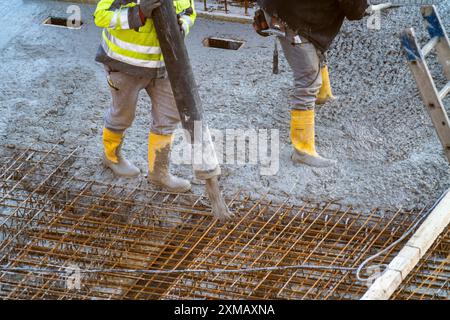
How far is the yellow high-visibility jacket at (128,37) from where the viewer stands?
19.4ft

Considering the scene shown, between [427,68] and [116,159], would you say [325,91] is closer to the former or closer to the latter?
[427,68]

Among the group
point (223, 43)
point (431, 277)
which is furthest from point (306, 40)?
point (223, 43)

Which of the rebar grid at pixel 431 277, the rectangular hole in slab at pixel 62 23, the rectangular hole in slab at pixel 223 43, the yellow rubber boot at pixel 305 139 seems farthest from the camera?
the rectangular hole in slab at pixel 62 23

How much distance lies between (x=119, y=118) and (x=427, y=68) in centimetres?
207

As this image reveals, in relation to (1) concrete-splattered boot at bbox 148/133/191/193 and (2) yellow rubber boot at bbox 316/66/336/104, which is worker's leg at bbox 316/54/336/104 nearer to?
(2) yellow rubber boot at bbox 316/66/336/104

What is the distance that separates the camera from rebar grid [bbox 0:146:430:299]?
5793 mm

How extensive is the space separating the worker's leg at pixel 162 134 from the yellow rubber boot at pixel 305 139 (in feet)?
2.72

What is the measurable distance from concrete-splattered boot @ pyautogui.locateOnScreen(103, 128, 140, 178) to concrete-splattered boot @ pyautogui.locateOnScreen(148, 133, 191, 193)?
0.57 ft

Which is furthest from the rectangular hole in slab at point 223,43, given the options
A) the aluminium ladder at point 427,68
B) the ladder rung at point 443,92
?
the ladder rung at point 443,92

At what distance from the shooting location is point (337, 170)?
669cm

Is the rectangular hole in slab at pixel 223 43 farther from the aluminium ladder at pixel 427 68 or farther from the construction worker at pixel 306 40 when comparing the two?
the aluminium ladder at pixel 427 68

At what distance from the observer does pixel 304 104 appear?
675cm

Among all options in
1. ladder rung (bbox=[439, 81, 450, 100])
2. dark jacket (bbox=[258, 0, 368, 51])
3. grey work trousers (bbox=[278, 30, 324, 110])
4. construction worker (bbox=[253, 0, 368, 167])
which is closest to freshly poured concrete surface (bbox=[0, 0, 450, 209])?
construction worker (bbox=[253, 0, 368, 167])

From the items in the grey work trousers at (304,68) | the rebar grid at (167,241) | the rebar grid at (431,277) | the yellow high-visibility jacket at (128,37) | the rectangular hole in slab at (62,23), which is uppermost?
the yellow high-visibility jacket at (128,37)
